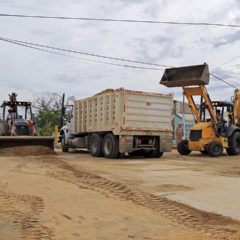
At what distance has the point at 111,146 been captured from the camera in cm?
1355

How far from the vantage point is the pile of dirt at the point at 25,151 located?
13791mm

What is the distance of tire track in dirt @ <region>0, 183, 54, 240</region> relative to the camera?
3.50m

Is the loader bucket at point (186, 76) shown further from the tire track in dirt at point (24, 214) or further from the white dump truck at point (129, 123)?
the tire track in dirt at point (24, 214)

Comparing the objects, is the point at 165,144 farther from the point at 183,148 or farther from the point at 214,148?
the point at 183,148

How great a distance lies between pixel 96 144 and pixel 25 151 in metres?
3.08

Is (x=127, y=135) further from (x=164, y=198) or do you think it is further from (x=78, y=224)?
(x=78, y=224)

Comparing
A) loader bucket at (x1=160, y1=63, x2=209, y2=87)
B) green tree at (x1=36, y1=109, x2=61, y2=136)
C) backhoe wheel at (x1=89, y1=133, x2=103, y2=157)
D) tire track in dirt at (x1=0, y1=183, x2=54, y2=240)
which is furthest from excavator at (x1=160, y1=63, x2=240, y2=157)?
green tree at (x1=36, y1=109, x2=61, y2=136)

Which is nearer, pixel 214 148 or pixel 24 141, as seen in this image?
pixel 24 141

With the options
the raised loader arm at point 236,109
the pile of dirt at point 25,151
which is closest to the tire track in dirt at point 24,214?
the pile of dirt at point 25,151

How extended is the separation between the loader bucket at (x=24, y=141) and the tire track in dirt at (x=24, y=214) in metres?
8.64

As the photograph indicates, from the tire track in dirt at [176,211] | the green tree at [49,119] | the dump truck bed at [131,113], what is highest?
the green tree at [49,119]

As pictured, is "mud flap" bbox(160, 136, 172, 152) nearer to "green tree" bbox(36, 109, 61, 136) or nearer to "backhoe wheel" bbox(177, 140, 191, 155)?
"backhoe wheel" bbox(177, 140, 191, 155)

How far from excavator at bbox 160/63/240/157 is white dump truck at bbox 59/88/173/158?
2.02 metres

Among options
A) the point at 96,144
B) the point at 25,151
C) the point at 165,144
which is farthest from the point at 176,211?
the point at 25,151
